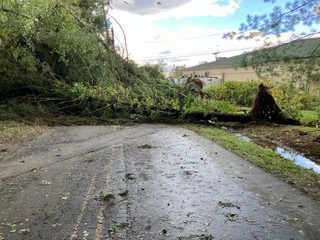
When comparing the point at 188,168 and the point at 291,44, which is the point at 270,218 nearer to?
the point at 188,168

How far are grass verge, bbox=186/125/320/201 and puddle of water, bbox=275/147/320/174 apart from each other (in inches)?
16.9

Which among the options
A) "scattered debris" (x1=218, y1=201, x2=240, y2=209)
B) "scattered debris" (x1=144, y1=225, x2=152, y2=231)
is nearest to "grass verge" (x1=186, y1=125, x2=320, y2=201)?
"scattered debris" (x1=218, y1=201, x2=240, y2=209)

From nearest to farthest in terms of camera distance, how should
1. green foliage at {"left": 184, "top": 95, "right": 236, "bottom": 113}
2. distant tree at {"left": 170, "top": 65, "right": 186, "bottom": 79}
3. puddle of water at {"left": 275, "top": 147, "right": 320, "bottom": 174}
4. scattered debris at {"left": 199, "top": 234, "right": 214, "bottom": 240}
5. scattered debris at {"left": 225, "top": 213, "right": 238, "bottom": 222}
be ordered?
scattered debris at {"left": 199, "top": 234, "right": 214, "bottom": 240}, scattered debris at {"left": 225, "top": 213, "right": 238, "bottom": 222}, puddle of water at {"left": 275, "top": 147, "right": 320, "bottom": 174}, green foliage at {"left": 184, "top": 95, "right": 236, "bottom": 113}, distant tree at {"left": 170, "top": 65, "right": 186, "bottom": 79}

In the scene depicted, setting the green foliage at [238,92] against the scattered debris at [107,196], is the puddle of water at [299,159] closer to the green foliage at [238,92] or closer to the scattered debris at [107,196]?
the scattered debris at [107,196]

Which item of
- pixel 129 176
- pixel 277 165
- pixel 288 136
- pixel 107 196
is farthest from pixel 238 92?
pixel 107 196

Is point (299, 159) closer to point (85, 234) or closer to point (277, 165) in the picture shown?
point (277, 165)

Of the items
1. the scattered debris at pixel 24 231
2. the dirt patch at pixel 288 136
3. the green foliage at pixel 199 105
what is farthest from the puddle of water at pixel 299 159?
the scattered debris at pixel 24 231

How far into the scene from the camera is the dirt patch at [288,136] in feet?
33.2

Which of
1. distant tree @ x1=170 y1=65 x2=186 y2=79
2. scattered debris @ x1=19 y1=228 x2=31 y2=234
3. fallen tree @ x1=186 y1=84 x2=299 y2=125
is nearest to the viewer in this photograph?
scattered debris @ x1=19 y1=228 x2=31 y2=234

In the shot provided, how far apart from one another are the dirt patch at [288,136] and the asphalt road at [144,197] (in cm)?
251

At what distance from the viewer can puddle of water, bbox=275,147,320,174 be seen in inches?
329

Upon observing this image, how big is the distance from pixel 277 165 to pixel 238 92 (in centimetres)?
1447

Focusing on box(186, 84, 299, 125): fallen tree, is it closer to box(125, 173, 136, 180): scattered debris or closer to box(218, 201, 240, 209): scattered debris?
box(125, 173, 136, 180): scattered debris

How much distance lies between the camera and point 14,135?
10422 mm
